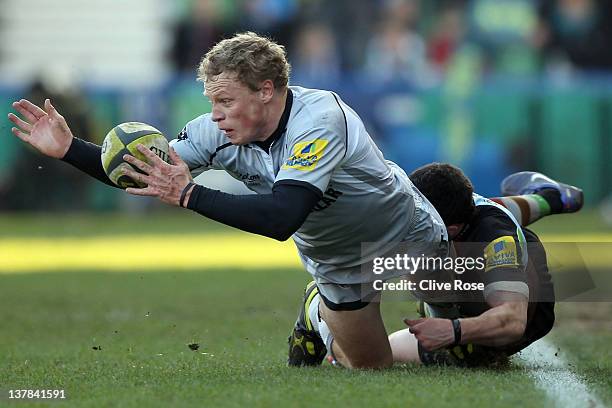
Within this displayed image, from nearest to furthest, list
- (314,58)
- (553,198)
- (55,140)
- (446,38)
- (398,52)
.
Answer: (55,140) < (553,198) < (398,52) < (314,58) < (446,38)

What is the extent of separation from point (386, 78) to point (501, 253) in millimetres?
13780

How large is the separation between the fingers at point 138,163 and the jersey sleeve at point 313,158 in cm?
63

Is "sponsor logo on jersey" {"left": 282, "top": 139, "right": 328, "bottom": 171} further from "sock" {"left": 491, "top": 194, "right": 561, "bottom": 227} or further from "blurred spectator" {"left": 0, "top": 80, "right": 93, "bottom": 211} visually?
"blurred spectator" {"left": 0, "top": 80, "right": 93, "bottom": 211}

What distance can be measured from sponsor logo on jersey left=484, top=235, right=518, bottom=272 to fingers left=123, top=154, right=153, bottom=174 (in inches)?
79.9

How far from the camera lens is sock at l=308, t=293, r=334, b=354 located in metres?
7.01

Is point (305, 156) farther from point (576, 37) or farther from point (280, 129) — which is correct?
point (576, 37)

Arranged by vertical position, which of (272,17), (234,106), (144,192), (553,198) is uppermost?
(234,106)

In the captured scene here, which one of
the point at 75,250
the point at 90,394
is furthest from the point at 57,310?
the point at 75,250

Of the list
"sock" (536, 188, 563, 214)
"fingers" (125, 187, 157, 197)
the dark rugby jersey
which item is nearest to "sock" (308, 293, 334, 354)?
the dark rugby jersey

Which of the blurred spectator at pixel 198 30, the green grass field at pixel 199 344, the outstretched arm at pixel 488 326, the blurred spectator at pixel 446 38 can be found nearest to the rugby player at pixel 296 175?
the green grass field at pixel 199 344

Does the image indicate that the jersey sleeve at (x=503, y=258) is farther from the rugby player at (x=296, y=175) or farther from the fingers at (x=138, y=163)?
the fingers at (x=138, y=163)

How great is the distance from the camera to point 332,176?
618 centimetres

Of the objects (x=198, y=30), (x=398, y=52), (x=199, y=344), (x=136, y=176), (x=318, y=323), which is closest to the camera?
(x=136, y=176)

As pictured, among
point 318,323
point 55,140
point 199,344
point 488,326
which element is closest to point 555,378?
point 488,326
